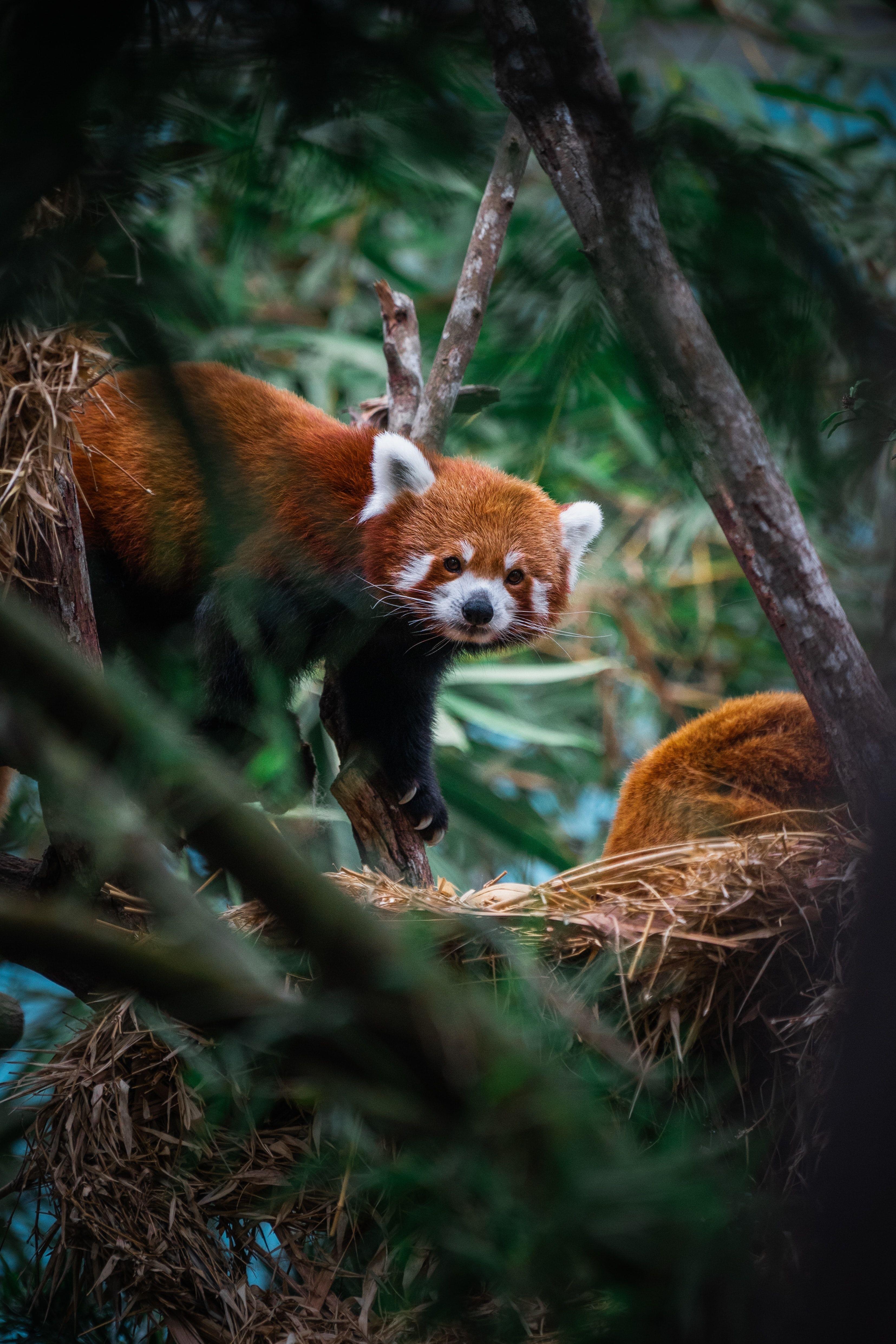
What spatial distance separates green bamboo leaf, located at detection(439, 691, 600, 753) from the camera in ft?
14.1

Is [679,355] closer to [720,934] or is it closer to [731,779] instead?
[720,934]

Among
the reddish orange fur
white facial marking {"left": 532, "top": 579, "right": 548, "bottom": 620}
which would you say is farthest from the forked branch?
white facial marking {"left": 532, "top": 579, "right": 548, "bottom": 620}

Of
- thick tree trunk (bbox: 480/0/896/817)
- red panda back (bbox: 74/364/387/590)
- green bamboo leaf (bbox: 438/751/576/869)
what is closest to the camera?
thick tree trunk (bbox: 480/0/896/817)

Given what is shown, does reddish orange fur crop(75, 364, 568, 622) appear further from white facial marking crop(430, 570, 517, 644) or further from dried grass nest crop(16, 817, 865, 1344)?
dried grass nest crop(16, 817, 865, 1344)

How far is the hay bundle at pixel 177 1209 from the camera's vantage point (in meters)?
1.60

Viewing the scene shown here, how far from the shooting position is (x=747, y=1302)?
0.67 metres

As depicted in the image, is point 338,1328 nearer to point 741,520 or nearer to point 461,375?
point 741,520

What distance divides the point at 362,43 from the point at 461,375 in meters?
1.73

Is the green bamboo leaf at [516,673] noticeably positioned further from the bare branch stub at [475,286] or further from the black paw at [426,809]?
the bare branch stub at [475,286]

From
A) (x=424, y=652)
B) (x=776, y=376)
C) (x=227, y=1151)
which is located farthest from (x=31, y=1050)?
(x=776, y=376)

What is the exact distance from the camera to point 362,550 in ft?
8.28

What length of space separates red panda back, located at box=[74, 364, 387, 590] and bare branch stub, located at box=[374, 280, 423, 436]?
14 centimetres

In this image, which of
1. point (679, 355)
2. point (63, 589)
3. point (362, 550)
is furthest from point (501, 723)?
point (679, 355)

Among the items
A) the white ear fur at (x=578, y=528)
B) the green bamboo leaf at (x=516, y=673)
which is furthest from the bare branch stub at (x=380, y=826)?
the green bamboo leaf at (x=516, y=673)
